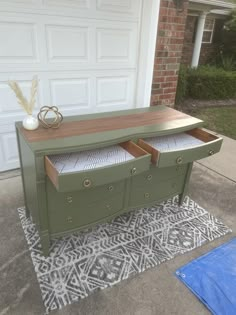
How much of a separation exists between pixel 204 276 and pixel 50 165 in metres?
1.20

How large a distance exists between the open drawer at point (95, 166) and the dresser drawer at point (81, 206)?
172 mm

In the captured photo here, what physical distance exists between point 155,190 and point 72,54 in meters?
1.58

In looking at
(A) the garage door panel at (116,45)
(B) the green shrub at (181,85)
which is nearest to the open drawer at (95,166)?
(A) the garage door panel at (116,45)

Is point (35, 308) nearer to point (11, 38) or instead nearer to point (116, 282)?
point (116, 282)

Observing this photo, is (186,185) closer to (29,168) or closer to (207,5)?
(29,168)

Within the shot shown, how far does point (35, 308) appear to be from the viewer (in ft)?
4.39

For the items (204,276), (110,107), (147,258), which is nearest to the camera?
(204,276)

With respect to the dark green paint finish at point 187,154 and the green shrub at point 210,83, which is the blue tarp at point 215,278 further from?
the green shrub at point 210,83

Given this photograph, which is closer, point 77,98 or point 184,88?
point 77,98

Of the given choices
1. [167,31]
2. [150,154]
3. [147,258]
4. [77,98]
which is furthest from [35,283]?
[167,31]

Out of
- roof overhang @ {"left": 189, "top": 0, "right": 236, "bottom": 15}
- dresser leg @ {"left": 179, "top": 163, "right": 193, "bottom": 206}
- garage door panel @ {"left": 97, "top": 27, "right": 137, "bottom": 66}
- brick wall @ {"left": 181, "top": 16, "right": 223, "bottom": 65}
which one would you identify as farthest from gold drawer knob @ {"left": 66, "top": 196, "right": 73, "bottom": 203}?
brick wall @ {"left": 181, "top": 16, "right": 223, "bottom": 65}

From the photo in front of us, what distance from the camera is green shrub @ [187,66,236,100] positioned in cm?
575

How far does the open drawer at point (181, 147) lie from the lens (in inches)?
60.9

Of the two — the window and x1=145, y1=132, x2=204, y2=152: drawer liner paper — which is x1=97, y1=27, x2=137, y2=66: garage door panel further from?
the window
